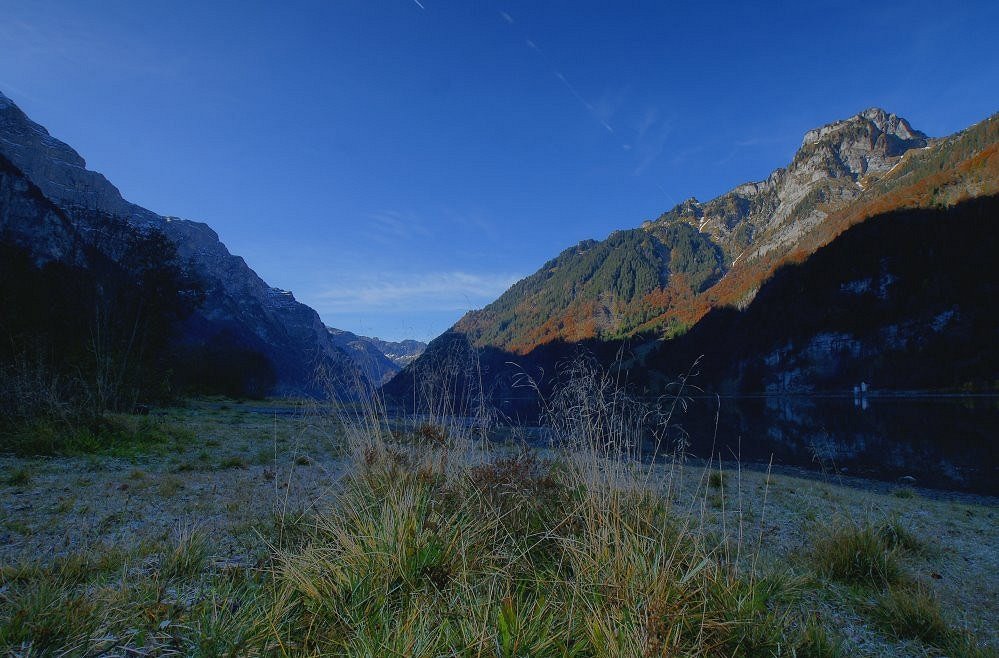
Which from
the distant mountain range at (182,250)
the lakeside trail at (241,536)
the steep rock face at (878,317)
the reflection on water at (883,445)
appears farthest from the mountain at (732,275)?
the lakeside trail at (241,536)

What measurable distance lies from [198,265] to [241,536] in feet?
452

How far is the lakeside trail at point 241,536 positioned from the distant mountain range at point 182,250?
1365 mm

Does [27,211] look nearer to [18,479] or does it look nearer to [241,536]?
[18,479]

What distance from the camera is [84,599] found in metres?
2.17

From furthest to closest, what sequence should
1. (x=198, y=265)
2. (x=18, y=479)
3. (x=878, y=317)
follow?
(x=198, y=265) < (x=878, y=317) < (x=18, y=479)

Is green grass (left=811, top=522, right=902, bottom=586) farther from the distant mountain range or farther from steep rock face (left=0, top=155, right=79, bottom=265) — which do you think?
steep rock face (left=0, top=155, right=79, bottom=265)

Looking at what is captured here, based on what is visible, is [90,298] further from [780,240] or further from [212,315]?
[780,240]

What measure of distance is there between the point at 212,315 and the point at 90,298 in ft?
465

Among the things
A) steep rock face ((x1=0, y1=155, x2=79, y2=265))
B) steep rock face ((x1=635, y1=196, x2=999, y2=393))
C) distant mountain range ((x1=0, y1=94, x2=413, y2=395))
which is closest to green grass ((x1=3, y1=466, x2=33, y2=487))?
distant mountain range ((x1=0, y1=94, x2=413, y2=395))

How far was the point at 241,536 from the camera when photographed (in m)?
3.78

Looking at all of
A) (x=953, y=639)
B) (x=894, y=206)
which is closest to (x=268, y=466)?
(x=953, y=639)

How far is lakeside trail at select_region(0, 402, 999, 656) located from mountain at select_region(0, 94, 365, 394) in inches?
58.2

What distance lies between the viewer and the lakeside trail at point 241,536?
2531mm

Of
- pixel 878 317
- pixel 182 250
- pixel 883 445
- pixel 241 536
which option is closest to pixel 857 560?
pixel 241 536
